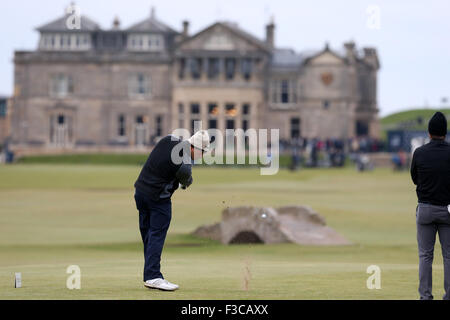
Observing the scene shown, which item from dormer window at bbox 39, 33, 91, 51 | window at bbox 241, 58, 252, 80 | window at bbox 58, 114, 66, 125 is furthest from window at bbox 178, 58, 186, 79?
window at bbox 58, 114, 66, 125

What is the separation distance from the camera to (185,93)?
112625mm

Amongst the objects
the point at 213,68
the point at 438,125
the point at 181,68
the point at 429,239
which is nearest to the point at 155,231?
the point at 429,239

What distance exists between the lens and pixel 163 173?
47.3 feet

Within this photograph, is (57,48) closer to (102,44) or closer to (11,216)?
(102,44)

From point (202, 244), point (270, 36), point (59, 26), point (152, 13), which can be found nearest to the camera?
point (202, 244)

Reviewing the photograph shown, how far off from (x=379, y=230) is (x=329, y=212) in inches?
227

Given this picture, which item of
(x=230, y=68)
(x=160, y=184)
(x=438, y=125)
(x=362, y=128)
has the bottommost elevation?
(x=160, y=184)

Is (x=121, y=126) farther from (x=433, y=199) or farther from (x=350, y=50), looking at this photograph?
(x=433, y=199)

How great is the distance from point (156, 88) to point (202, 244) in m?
88.7

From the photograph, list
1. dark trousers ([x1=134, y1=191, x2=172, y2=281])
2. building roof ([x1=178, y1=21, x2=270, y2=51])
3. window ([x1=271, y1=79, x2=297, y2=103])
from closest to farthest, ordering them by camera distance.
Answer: dark trousers ([x1=134, y1=191, x2=172, y2=281]), building roof ([x1=178, y1=21, x2=270, y2=51]), window ([x1=271, y1=79, x2=297, y2=103])

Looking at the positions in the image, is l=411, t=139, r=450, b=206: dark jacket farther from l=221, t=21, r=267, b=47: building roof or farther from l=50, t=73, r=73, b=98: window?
l=50, t=73, r=73, b=98: window

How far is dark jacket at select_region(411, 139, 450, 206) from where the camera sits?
13555 mm

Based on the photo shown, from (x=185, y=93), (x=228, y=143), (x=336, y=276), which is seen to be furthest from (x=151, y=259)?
(x=185, y=93)

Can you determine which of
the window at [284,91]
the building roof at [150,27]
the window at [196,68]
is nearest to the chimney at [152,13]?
the building roof at [150,27]
